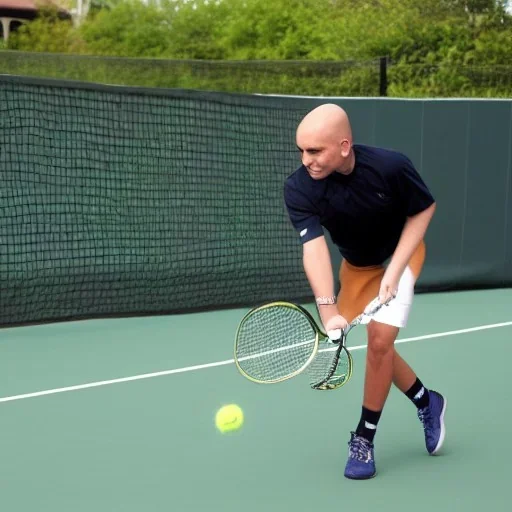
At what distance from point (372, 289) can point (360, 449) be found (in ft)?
2.21

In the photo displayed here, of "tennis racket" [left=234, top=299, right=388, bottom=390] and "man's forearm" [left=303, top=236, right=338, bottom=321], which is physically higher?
"man's forearm" [left=303, top=236, right=338, bottom=321]

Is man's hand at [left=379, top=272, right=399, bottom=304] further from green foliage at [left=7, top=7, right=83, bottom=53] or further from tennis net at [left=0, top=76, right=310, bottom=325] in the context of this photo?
green foliage at [left=7, top=7, right=83, bottom=53]

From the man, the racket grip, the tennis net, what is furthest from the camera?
the tennis net

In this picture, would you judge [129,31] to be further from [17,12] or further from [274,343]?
[274,343]

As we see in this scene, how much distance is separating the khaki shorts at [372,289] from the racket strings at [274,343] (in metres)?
0.35

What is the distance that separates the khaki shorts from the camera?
5.02 metres

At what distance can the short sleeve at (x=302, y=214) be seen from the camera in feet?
15.8

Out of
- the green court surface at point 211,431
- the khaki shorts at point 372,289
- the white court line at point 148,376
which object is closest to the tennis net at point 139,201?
the green court surface at point 211,431

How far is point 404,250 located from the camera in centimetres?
484

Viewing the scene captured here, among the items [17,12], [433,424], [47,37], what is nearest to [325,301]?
[433,424]

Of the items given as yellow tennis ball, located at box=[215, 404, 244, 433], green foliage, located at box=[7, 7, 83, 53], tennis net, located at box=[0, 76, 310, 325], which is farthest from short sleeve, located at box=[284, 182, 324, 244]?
green foliage, located at box=[7, 7, 83, 53]

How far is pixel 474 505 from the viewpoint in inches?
183

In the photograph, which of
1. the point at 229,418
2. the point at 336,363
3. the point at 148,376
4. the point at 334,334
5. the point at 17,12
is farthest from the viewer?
the point at 17,12

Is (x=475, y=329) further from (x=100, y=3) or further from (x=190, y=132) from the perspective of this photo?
(x=100, y=3)
